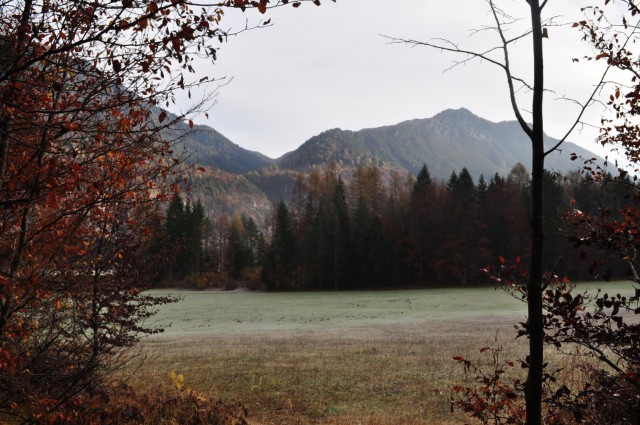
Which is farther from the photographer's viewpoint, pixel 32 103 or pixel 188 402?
pixel 188 402

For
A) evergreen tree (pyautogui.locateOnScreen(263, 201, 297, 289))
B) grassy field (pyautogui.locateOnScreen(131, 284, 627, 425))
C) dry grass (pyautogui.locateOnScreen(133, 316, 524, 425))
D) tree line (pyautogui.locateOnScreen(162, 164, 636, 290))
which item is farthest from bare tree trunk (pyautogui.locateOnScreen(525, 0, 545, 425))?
evergreen tree (pyautogui.locateOnScreen(263, 201, 297, 289))

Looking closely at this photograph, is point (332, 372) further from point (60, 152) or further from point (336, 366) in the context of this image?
point (60, 152)

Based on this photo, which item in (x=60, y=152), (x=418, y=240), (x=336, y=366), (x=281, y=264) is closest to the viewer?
(x=60, y=152)

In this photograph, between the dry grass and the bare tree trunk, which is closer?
the bare tree trunk

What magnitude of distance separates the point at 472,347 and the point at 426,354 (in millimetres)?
2204

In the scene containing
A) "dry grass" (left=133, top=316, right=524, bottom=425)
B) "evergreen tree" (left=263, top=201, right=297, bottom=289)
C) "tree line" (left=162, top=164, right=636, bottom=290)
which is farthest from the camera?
"evergreen tree" (left=263, top=201, right=297, bottom=289)

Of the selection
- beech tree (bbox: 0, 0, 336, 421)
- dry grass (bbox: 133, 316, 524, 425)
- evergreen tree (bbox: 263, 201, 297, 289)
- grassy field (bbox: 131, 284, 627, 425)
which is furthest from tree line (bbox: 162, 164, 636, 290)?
beech tree (bbox: 0, 0, 336, 421)

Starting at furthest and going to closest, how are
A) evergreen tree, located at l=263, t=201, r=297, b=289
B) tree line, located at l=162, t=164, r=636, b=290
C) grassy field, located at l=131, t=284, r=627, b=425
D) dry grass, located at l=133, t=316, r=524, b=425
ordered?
evergreen tree, located at l=263, t=201, r=297, b=289, tree line, located at l=162, t=164, r=636, b=290, grassy field, located at l=131, t=284, r=627, b=425, dry grass, located at l=133, t=316, r=524, b=425

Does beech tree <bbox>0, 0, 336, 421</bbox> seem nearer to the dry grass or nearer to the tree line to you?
the dry grass

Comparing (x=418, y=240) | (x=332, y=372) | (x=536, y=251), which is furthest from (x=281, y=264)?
(x=536, y=251)

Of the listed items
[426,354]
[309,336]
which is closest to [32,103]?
[426,354]

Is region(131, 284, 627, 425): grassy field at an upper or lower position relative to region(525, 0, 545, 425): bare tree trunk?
lower

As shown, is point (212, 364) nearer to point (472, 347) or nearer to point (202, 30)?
point (472, 347)

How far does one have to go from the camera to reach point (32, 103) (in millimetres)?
4266
